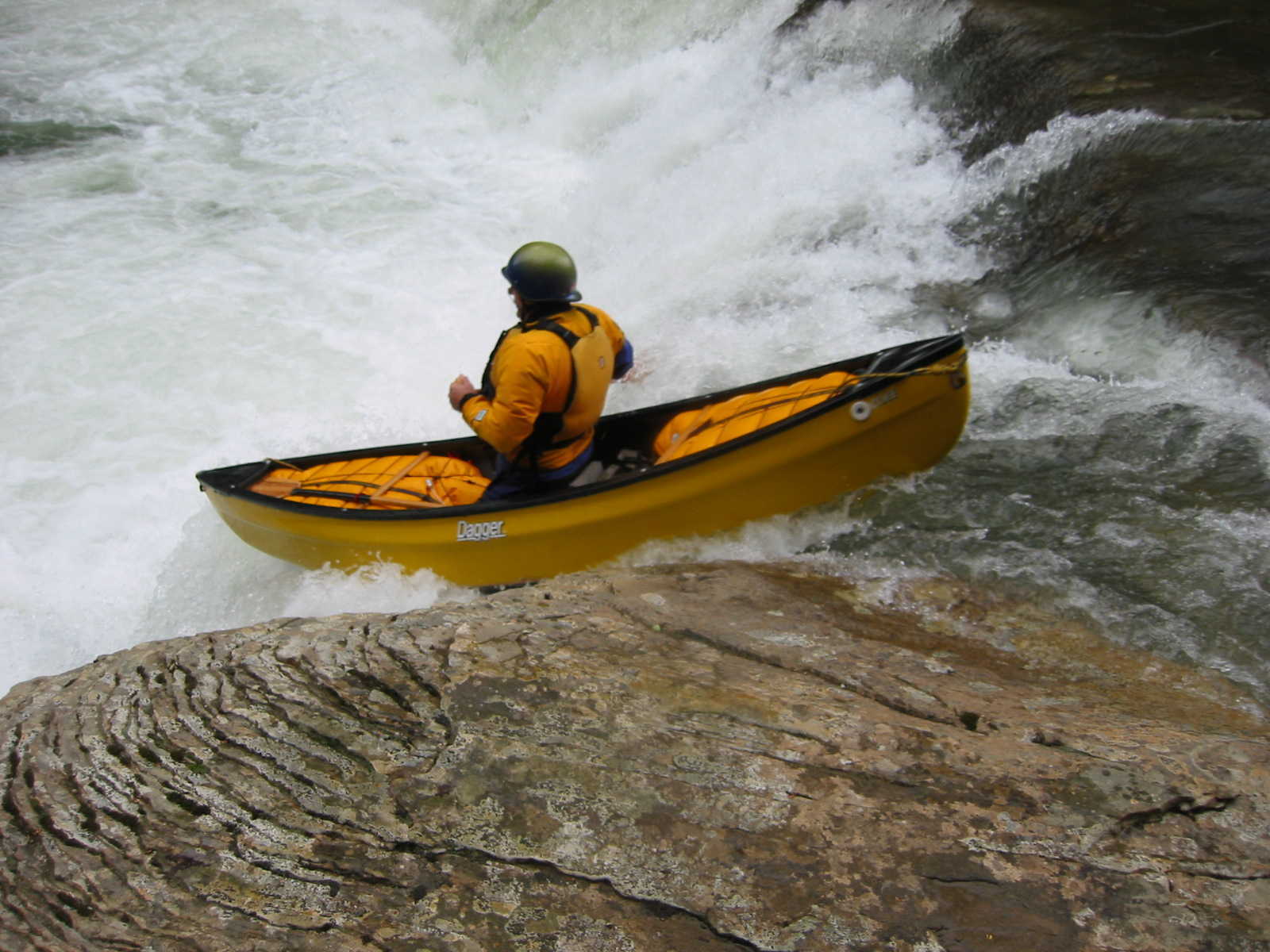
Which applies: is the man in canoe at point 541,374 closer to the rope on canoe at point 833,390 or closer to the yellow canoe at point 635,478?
the yellow canoe at point 635,478

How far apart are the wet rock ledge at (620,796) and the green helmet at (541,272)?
120cm

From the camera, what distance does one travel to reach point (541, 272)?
344 centimetres

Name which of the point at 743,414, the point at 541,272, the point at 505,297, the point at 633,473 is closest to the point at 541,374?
the point at 541,272

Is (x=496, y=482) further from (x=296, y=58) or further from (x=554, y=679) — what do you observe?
(x=296, y=58)

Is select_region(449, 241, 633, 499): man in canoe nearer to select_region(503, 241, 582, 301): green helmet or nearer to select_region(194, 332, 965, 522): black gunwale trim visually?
select_region(503, 241, 582, 301): green helmet

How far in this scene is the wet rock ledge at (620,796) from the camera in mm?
1986

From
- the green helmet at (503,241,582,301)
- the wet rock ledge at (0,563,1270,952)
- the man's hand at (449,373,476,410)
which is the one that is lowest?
the wet rock ledge at (0,563,1270,952)

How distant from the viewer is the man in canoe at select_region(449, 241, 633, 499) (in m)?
3.46

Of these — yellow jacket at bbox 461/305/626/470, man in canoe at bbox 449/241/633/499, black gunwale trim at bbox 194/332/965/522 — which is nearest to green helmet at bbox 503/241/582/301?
man in canoe at bbox 449/241/633/499

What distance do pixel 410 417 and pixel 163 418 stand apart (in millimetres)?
1648

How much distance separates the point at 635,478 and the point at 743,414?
563 mm

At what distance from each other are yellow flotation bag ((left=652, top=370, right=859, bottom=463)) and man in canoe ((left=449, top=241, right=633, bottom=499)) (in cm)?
40

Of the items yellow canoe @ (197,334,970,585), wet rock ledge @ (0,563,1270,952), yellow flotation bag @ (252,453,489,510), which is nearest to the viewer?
wet rock ledge @ (0,563,1270,952)

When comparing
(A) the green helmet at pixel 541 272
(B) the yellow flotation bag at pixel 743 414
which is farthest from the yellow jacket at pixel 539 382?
(B) the yellow flotation bag at pixel 743 414
